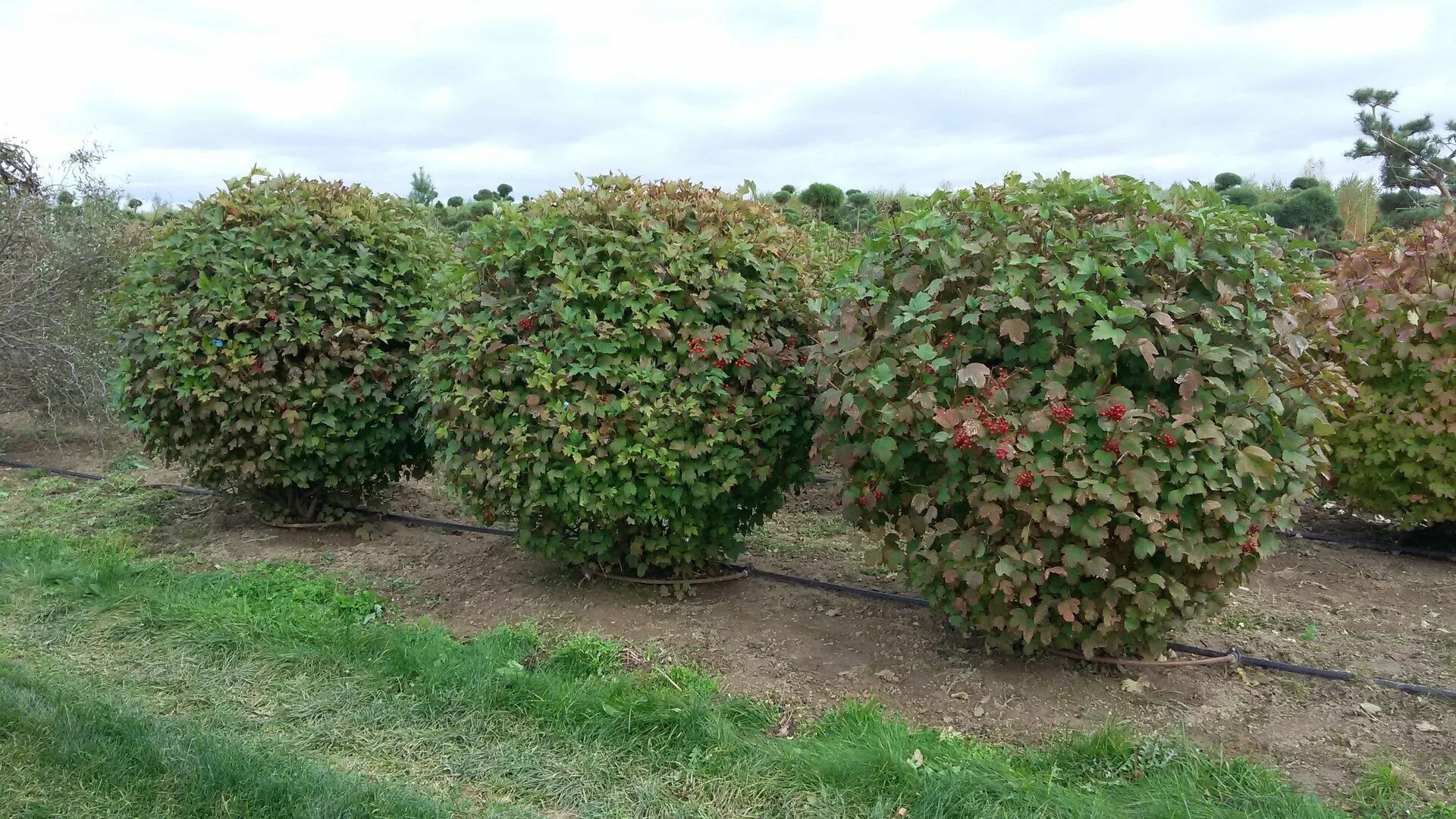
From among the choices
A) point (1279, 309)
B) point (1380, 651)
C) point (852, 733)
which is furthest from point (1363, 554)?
point (852, 733)

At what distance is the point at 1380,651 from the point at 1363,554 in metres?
1.74

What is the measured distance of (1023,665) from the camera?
391 centimetres

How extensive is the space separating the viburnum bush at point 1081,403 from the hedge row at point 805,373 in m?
A: 0.01

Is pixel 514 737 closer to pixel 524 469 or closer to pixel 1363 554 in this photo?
pixel 524 469

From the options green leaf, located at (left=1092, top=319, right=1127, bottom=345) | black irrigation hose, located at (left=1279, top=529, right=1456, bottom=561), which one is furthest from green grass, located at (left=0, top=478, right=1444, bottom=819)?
black irrigation hose, located at (left=1279, top=529, right=1456, bottom=561)

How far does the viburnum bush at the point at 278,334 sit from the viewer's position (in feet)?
17.3

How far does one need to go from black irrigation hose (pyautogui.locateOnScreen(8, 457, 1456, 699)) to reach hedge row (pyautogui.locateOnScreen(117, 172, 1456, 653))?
33 centimetres

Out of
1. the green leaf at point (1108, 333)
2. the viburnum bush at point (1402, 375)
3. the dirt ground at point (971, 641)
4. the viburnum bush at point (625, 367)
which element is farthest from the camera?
the viburnum bush at point (1402, 375)

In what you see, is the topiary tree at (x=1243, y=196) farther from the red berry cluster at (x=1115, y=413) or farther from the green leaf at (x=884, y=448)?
the green leaf at (x=884, y=448)

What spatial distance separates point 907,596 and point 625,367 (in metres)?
1.69

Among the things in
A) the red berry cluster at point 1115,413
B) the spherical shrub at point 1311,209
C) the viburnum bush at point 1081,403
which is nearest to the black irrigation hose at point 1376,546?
the viburnum bush at point 1081,403

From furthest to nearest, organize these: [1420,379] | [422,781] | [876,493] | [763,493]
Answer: [1420,379] → [763,493] → [876,493] → [422,781]

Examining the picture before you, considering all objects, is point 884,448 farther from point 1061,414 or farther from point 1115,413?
point 1115,413

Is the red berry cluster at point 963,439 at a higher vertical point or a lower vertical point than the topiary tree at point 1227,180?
lower
